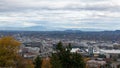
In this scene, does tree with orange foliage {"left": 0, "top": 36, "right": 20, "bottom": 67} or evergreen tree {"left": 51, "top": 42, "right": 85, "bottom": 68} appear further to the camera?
tree with orange foliage {"left": 0, "top": 36, "right": 20, "bottom": 67}

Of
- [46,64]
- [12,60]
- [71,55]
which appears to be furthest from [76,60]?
[46,64]

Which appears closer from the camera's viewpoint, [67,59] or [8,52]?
[67,59]

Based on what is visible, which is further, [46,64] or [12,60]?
[46,64]

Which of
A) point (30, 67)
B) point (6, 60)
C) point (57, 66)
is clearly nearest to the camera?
point (57, 66)

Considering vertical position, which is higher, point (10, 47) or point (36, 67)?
point (10, 47)

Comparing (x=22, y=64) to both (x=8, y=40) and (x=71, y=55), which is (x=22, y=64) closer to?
(x=8, y=40)

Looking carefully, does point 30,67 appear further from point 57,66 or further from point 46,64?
point 57,66

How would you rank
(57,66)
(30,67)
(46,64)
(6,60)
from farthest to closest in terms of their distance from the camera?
(46,64)
(30,67)
(6,60)
(57,66)

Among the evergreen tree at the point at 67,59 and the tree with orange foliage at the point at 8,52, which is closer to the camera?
the evergreen tree at the point at 67,59

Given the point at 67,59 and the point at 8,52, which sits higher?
the point at 8,52
